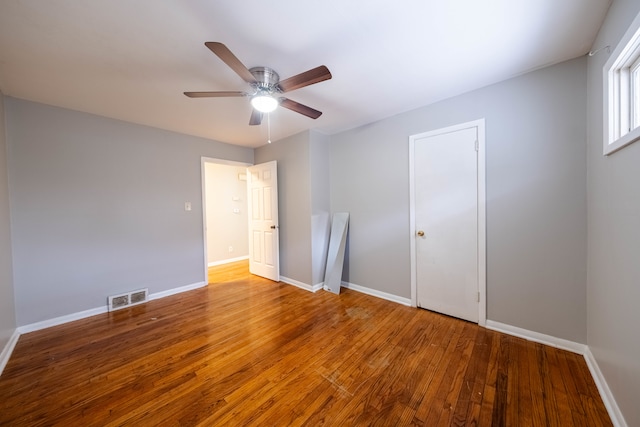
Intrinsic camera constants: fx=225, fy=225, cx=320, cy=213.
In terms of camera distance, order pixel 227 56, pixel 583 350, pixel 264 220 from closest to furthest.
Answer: pixel 227 56, pixel 583 350, pixel 264 220

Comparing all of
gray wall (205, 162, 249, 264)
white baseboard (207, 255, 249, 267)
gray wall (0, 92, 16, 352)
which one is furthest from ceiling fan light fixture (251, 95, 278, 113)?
white baseboard (207, 255, 249, 267)

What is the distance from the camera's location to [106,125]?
2811mm

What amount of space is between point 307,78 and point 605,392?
280 cm

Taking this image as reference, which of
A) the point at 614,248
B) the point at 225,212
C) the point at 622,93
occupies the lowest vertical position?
the point at 614,248

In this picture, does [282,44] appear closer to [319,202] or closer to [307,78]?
[307,78]

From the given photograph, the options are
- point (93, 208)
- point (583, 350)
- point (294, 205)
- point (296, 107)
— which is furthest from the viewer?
point (294, 205)

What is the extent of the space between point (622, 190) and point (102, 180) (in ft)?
15.3

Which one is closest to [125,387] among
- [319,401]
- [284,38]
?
[319,401]

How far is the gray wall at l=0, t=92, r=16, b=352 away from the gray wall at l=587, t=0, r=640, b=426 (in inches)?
172

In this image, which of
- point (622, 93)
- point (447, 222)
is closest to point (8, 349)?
point (447, 222)

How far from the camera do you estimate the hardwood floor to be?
1365 millimetres

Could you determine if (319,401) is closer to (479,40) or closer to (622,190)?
(622,190)

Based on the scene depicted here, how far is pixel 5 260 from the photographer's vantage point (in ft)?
6.93

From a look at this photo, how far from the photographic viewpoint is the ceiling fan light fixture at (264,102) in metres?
1.90
